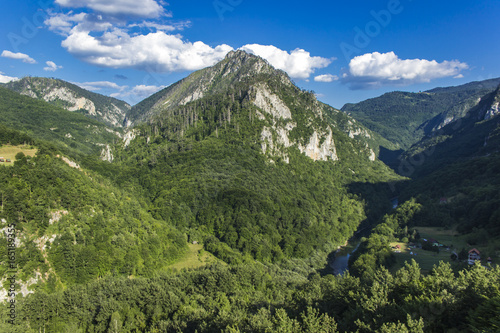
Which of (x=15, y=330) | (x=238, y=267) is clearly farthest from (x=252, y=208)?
(x=15, y=330)

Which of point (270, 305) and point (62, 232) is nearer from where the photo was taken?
point (270, 305)

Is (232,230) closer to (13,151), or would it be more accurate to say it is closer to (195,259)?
(195,259)

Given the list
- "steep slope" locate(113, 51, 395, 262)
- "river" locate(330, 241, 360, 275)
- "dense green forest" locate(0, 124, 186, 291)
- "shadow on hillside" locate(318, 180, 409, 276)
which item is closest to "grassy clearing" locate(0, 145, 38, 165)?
"dense green forest" locate(0, 124, 186, 291)

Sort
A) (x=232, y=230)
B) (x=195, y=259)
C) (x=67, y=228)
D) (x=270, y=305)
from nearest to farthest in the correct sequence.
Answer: (x=270, y=305) → (x=67, y=228) → (x=195, y=259) → (x=232, y=230)

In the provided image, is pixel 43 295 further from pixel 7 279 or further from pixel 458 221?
pixel 458 221

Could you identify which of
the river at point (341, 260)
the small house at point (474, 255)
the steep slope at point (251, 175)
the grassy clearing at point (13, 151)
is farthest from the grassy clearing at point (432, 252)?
the grassy clearing at point (13, 151)

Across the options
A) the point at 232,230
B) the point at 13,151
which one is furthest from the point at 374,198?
the point at 13,151

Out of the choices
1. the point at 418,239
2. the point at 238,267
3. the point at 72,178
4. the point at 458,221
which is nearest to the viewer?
the point at 238,267
